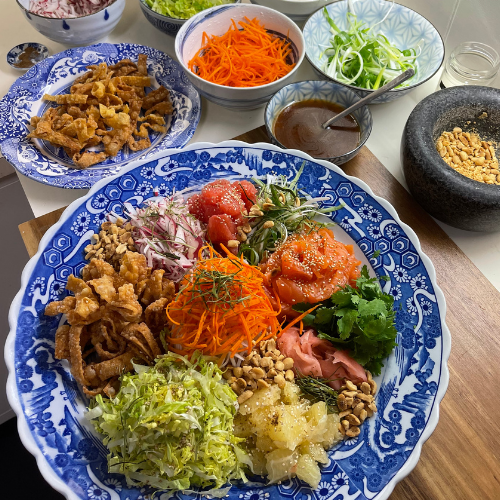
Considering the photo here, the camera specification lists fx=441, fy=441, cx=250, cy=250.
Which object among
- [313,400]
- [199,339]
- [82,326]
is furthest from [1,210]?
[313,400]

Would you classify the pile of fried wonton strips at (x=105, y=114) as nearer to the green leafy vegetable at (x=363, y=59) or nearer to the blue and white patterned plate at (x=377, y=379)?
the blue and white patterned plate at (x=377, y=379)

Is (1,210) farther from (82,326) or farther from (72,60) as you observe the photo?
(82,326)

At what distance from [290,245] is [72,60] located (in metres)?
1.94

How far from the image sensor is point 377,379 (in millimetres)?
1932

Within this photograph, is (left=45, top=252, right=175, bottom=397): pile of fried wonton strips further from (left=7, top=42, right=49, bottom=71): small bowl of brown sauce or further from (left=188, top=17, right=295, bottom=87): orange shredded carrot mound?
(left=7, top=42, right=49, bottom=71): small bowl of brown sauce

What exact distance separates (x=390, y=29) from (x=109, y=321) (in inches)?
109

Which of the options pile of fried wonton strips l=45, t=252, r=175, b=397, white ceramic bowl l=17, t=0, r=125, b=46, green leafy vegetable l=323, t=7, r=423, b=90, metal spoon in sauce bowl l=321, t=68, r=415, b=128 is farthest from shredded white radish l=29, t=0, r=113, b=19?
pile of fried wonton strips l=45, t=252, r=175, b=397

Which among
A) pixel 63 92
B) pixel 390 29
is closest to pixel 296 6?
pixel 390 29

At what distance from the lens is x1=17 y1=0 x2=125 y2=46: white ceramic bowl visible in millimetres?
2709

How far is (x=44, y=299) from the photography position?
1.98 meters

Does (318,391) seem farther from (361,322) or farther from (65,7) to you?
(65,7)

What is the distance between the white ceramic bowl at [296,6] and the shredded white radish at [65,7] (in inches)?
43.0

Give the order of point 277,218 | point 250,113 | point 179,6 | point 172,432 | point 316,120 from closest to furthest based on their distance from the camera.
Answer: point 172,432 < point 277,218 < point 316,120 < point 250,113 < point 179,6

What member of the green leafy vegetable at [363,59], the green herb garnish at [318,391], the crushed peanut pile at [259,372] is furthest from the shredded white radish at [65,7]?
the green herb garnish at [318,391]
